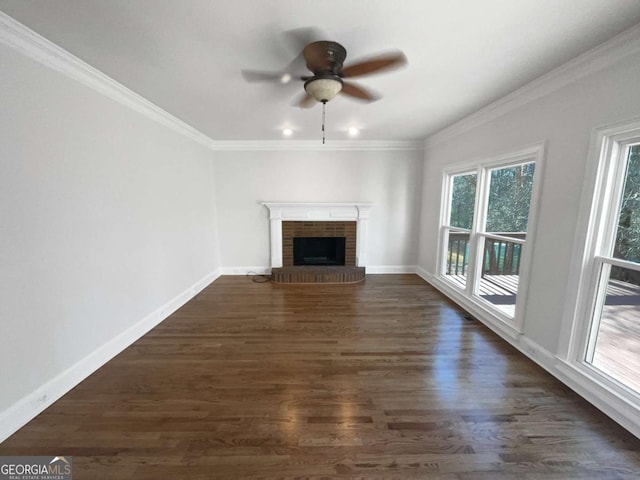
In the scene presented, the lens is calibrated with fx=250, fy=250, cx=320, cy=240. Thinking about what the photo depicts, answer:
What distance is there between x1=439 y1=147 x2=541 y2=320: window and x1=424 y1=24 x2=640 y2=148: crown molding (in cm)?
49

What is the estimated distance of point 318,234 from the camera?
4.64m

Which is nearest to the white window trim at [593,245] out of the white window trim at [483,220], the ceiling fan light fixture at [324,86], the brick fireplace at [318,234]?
the white window trim at [483,220]

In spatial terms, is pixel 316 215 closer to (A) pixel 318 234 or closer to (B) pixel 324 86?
(A) pixel 318 234

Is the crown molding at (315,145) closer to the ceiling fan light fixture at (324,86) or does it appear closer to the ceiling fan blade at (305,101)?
the ceiling fan blade at (305,101)

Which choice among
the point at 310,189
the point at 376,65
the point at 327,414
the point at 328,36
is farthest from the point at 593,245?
the point at 310,189

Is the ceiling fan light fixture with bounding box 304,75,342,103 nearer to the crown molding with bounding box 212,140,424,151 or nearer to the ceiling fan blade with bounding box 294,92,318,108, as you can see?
the ceiling fan blade with bounding box 294,92,318,108

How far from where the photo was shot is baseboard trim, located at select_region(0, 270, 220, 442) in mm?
1521

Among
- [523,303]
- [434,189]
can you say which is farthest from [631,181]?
[434,189]

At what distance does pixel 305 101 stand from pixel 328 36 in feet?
3.12

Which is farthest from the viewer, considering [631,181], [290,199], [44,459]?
[290,199]

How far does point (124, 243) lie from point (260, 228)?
2.40 m

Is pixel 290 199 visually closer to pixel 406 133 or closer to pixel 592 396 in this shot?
pixel 406 133

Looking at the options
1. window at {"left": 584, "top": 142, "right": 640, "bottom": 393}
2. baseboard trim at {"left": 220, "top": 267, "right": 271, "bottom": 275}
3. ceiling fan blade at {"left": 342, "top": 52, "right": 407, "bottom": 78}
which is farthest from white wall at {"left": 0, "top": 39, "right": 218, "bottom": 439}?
window at {"left": 584, "top": 142, "right": 640, "bottom": 393}

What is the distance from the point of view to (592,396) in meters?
1.76
